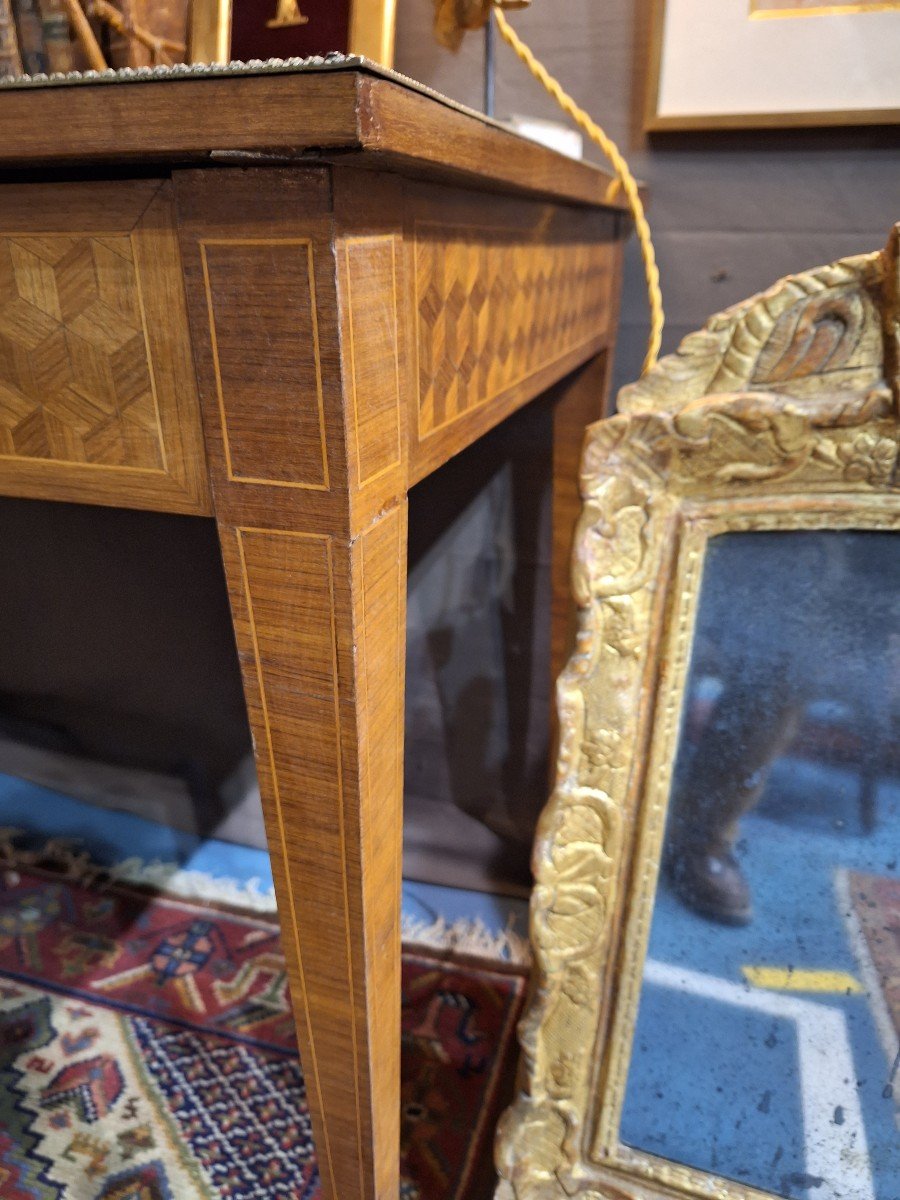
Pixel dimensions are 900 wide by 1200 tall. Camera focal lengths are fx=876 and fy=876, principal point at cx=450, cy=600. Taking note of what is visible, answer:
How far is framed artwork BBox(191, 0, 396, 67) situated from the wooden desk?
0.68ft

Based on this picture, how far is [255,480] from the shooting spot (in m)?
0.36

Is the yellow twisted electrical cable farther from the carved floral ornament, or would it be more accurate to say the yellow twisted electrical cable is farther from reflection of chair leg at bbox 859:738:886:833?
reflection of chair leg at bbox 859:738:886:833

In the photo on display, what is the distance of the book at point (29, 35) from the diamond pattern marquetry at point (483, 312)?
1.00ft

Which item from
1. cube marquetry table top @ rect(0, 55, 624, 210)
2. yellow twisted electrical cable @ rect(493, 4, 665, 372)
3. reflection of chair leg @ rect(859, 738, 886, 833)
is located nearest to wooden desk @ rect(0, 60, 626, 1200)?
cube marquetry table top @ rect(0, 55, 624, 210)

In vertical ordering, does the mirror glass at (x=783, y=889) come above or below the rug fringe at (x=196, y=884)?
above

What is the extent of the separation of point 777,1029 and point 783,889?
12cm

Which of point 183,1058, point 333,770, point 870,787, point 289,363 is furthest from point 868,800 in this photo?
point 183,1058

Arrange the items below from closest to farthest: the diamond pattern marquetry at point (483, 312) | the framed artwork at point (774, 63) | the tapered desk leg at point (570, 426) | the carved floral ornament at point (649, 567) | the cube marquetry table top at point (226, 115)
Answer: the cube marquetry table top at point (226, 115) → the diamond pattern marquetry at point (483, 312) → the carved floral ornament at point (649, 567) → the framed artwork at point (774, 63) → the tapered desk leg at point (570, 426)

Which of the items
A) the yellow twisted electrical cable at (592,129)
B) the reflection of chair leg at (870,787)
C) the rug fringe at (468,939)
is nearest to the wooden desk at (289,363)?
the yellow twisted electrical cable at (592,129)

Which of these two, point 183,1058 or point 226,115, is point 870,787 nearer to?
point 226,115

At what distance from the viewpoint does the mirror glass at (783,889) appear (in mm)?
619

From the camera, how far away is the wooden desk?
313 mm

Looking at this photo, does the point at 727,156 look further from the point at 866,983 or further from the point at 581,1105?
the point at 581,1105

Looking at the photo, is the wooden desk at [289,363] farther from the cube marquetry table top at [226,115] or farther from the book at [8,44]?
the book at [8,44]
